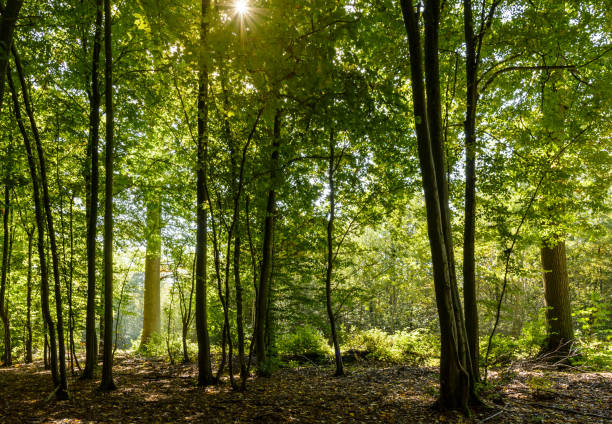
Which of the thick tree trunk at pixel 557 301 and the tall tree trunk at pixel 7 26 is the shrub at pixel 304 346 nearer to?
the thick tree trunk at pixel 557 301

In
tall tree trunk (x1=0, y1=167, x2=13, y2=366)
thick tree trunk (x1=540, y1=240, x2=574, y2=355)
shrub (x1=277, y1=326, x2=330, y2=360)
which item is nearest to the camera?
tall tree trunk (x1=0, y1=167, x2=13, y2=366)

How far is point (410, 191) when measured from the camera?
25.6 feet

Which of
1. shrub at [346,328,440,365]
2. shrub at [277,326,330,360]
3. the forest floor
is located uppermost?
the forest floor

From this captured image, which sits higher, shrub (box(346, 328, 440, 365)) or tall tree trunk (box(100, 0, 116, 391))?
tall tree trunk (box(100, 0, 116, 391))

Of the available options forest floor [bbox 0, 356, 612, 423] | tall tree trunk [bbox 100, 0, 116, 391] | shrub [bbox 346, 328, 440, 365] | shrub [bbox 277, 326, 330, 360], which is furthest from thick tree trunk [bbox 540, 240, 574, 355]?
tall tree trunk [bbox 100, 0, 116, 391]

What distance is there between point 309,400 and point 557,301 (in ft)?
24.2

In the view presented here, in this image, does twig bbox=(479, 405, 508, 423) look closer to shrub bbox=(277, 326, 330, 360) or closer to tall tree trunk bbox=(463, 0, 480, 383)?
tall tree trunk bbox=(463, 0, 480, 383)

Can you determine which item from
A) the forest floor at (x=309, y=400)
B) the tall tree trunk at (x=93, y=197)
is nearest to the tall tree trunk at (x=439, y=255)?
the forest floor at (x=309, y=400)

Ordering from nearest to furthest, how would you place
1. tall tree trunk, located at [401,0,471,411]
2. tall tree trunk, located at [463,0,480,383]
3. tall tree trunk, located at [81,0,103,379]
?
tall tree trunk, located at [401,0,471,411] → tall tree trunk, located at [463,0,480,383] → tall tree trunk, located at [81,0,103,379]

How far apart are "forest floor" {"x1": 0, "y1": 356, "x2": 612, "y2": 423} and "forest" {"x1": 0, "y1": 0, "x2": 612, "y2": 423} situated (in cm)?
6

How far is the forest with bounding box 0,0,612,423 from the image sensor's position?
→ 13.8ft

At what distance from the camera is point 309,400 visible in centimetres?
527

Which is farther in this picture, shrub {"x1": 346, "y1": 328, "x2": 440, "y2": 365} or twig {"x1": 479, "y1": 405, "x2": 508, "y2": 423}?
shrub {"x1": 346, "y1": 328, "x2": 440, "y2": 365}

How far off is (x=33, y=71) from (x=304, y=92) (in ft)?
16.0
